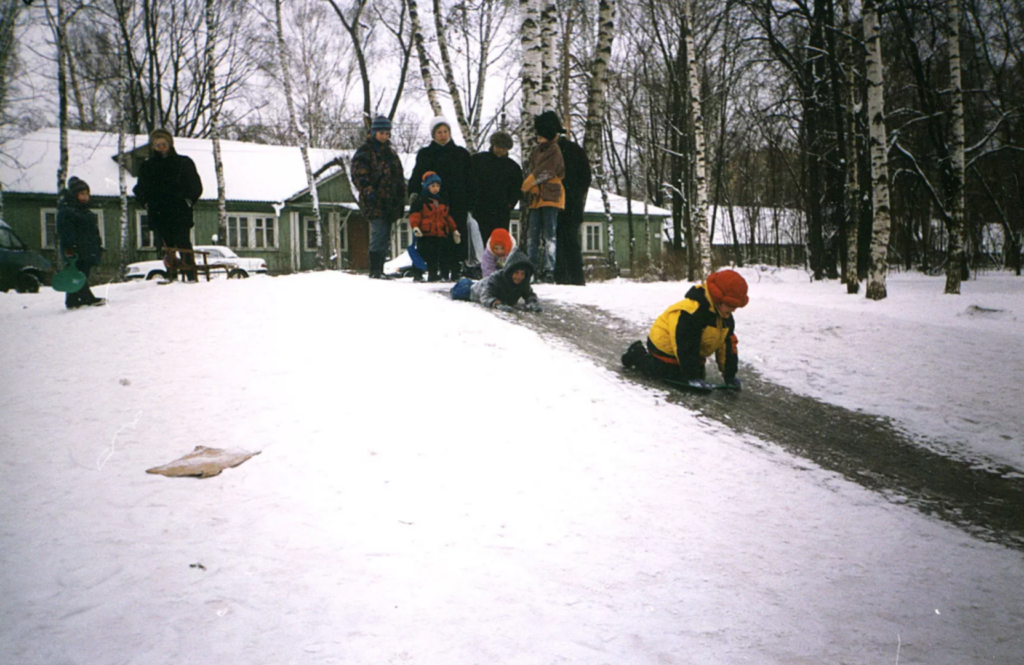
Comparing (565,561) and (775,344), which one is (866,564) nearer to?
(565,561)

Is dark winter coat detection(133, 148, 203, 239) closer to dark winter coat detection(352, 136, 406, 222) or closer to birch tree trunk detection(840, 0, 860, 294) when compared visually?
dark winter coat detection(352, 136, 406, 222)

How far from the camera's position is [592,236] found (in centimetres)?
3712

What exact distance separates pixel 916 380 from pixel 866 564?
3.57m

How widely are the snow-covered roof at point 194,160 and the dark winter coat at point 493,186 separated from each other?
1961 cm

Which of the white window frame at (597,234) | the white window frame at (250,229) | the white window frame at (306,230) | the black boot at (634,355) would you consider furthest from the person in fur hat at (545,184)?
the white window frame at (597,234)

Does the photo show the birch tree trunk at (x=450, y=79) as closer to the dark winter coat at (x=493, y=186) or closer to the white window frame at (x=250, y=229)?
the dark winter coat at (x=493, y=186)

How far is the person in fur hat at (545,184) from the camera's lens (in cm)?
906

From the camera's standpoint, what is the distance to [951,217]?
11.2 meters

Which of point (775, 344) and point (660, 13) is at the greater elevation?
point (660, 13)

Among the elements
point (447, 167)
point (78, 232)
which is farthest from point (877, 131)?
point (78, 232)

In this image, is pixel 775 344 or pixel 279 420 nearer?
pixel 279 420

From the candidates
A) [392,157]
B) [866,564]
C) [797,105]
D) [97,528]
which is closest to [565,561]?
[866,564]

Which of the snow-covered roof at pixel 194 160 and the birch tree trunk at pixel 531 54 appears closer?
the birch tree trunk at pixel 531 54

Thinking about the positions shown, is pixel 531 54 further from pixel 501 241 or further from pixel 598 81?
pixel 501 241
